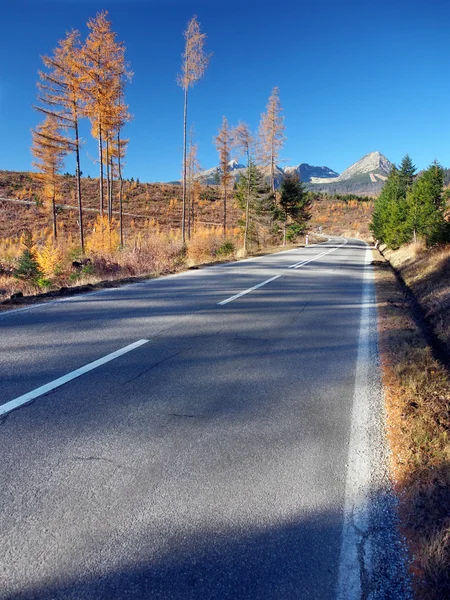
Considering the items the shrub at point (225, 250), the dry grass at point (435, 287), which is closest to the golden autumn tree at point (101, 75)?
the shrub at point (225, 250)

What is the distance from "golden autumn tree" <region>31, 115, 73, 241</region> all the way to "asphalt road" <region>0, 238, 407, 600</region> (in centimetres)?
1924

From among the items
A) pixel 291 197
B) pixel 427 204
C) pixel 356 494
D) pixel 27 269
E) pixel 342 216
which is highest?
pixel 342 216

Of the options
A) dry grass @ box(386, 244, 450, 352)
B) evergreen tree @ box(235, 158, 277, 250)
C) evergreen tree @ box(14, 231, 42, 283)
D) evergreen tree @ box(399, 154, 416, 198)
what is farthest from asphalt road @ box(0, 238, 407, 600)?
evergreen tree @ box(399, 154, 416, 198)

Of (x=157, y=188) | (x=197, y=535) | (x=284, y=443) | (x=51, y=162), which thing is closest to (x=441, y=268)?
(x=284, y=443)

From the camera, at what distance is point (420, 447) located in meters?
2.73

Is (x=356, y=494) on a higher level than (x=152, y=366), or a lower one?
lower

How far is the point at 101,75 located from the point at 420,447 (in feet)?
73.5

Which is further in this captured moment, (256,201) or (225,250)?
(256,201)

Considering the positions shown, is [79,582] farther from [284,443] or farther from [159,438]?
[284,443]

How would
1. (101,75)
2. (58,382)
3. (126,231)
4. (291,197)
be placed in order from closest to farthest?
(58,382) < (101,75) < (291,197) < (126,231)

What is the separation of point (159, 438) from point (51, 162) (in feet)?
103

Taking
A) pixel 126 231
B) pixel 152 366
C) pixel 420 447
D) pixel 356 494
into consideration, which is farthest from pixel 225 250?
pixel 126 231

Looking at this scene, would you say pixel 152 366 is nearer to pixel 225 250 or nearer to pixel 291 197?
pixel 225 250

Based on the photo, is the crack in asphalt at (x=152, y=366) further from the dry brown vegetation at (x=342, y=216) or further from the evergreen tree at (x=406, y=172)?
the dry brown vegetation at (x=342, y=216)
